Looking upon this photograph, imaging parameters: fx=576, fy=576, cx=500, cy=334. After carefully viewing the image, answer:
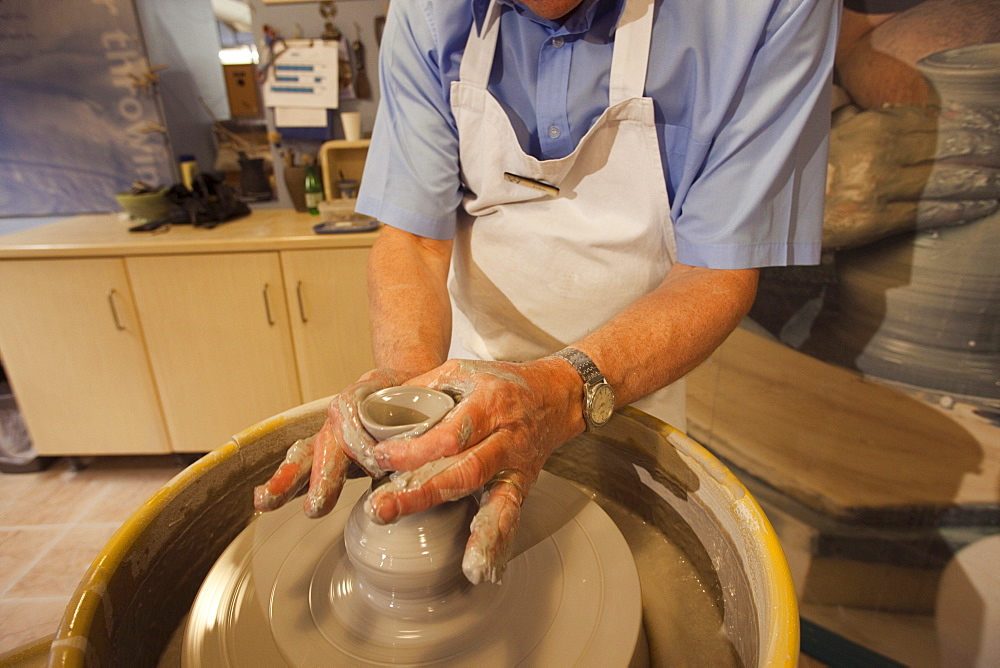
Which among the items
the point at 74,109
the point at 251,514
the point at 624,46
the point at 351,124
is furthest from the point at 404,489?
the point at 74,109

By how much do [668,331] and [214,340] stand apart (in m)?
1.90

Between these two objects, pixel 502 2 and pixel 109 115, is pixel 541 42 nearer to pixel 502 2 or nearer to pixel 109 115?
pixel 502 2

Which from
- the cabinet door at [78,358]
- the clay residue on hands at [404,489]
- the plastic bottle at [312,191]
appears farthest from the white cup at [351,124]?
the clay residue on hands at [404,489]

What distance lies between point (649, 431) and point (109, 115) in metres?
2.78

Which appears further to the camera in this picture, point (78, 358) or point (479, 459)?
point (78, 358)

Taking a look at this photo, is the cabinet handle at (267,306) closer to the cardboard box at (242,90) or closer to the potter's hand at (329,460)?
the cardboard box at (242,90)

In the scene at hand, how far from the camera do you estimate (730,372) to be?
64.6 inches

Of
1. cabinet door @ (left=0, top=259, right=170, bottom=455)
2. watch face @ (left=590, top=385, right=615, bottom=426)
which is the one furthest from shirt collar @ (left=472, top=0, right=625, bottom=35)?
cabinet door @ (left=0, top=259, right=170, bottom=455)

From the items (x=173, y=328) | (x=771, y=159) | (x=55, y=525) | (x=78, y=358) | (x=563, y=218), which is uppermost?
(x=771, y=159)

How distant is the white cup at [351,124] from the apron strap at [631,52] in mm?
1774

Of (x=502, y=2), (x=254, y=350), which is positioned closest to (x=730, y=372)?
(x=502, y=2)

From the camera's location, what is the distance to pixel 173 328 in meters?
2.17

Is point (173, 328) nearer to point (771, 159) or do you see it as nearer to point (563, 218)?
point (563, 218)

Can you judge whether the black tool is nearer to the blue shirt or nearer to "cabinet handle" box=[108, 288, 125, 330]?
"cabinet handle" box=[108, 288, 125, 330]
